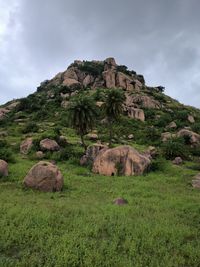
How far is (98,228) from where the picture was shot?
15297 mm

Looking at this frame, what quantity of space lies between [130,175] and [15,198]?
663 inches

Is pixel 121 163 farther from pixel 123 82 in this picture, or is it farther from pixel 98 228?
pixel 123 82

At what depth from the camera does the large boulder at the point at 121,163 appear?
36250 mm

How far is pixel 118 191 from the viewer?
26.6 m

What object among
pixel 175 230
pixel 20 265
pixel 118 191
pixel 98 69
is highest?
pixel 98 69

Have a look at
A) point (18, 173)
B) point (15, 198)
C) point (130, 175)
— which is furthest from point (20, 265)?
point (130, 175)

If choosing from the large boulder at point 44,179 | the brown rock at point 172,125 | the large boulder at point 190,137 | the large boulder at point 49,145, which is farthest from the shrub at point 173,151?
the brown rock at point 172,125

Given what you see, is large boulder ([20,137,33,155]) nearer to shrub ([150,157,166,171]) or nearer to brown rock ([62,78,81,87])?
shrub ([150,157,166,171])

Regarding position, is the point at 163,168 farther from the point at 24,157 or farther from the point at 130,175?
the point at 24,157

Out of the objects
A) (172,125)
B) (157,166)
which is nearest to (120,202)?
(157,166)

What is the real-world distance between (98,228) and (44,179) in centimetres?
1187

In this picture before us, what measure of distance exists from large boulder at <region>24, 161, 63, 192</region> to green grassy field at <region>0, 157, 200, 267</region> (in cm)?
83

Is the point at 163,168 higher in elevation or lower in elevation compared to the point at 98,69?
lower

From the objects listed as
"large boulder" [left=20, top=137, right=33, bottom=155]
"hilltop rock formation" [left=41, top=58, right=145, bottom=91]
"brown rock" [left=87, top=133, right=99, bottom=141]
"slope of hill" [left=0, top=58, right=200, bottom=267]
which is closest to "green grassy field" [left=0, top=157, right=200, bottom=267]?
"slope of hill" [left=0, top=58, right=200, bottom=267]
